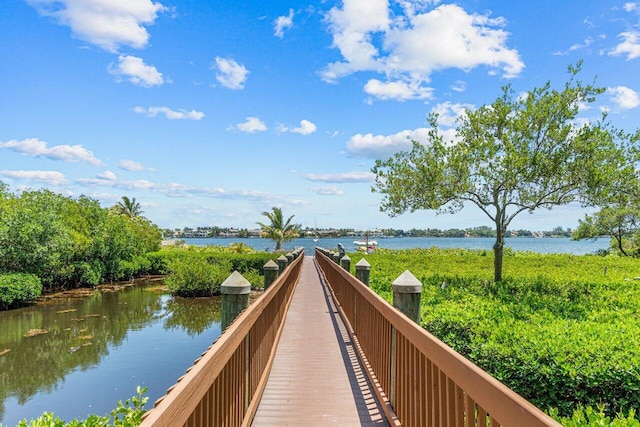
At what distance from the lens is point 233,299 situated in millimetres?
5207

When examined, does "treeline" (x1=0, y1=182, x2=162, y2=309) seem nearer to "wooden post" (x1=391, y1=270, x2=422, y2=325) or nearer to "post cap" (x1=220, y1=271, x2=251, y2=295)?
"post cap" (x1=220, y1=271, x2=251, y2=295)

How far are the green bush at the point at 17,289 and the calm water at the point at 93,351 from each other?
657mm

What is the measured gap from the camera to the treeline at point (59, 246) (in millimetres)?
20578

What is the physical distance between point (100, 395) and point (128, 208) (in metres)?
64.7

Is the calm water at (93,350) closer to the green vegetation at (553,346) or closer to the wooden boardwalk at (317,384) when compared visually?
the wooden boardwalk at (317,384)

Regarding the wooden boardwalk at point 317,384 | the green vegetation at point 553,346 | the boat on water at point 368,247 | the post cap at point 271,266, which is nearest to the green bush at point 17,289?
the post cap at point 271,266

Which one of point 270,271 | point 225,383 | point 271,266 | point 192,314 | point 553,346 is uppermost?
point 271,266

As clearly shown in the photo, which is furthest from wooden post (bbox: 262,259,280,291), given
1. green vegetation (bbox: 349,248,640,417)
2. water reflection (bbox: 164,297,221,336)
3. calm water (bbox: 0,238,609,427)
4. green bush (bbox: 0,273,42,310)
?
green bush (bbox: 0,273,42,310)

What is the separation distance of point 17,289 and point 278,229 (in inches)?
1343

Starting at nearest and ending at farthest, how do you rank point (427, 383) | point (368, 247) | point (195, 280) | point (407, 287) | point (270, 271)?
point (427, 383)
point (407, 287)
point (270, 271)
point (195, 280)
point (368, 247)

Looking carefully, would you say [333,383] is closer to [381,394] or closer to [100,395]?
[381,394]

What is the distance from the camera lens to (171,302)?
22.0m

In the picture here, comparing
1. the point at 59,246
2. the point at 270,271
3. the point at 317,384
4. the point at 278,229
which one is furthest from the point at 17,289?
the point at 278,229

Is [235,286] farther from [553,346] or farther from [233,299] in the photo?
[553,346]
